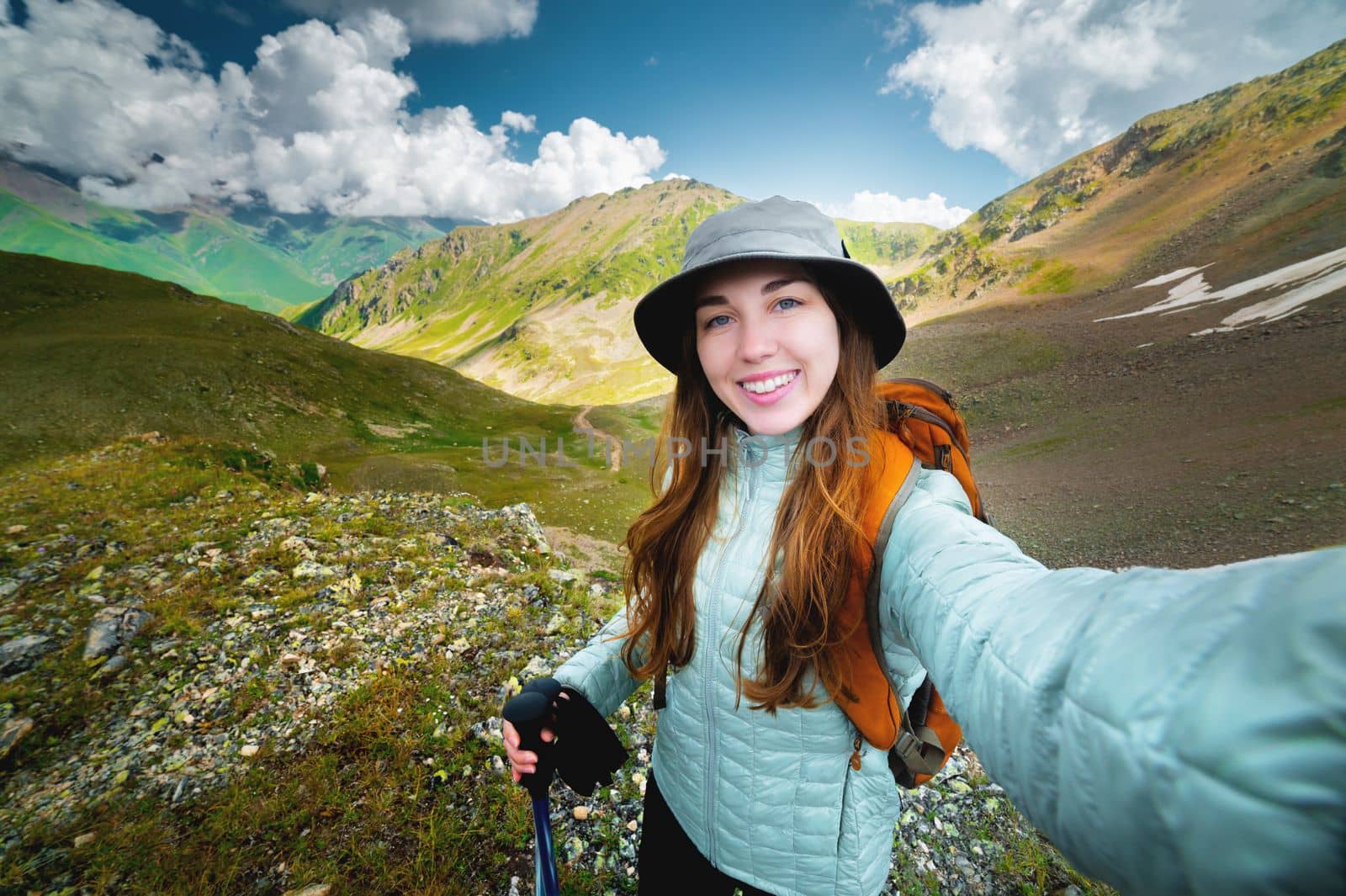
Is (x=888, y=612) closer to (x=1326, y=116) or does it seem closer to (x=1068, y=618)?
(x=1068, y=618)

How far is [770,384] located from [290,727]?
588 cm

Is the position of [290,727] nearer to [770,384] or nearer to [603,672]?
[603,672]

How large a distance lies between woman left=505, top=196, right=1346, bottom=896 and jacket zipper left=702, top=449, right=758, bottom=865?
0.04 ft

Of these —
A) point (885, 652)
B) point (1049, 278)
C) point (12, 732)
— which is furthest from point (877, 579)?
point (1049, 278)

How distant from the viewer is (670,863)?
265 cm

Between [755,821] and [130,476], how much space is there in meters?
15.1

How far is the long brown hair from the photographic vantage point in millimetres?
1996

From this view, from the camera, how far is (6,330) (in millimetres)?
25547

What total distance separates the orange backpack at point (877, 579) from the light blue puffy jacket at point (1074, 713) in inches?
3.0

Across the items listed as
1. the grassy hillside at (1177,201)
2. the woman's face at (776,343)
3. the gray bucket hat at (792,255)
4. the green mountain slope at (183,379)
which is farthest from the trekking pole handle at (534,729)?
the grassy hillside at (1177,201)

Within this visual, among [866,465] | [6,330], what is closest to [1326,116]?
[866,465]

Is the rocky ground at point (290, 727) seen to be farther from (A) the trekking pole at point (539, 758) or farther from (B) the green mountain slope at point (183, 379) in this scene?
(B) the green mountain slope at point (183, 379)

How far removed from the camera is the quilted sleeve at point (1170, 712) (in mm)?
561

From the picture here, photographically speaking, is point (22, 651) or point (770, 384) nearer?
point (770, 384)
